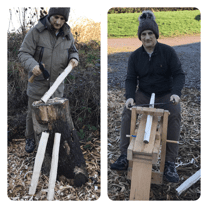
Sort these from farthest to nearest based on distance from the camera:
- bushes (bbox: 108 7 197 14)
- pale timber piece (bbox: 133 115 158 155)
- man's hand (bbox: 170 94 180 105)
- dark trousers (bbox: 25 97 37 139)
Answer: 1. dark trousers (bbox: 25 97 37 139)
2. man's hand (bbox: 170 94 180 105)
3. bushes (bbox: 108 7 197 14)
4. pale timber piece (bbox: 133 115 158 155)

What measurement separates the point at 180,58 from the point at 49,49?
1.14 meters

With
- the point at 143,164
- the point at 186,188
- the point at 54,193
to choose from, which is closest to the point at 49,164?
the point at 54,193

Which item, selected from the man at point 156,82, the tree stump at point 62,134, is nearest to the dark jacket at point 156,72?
the man at point 156,82

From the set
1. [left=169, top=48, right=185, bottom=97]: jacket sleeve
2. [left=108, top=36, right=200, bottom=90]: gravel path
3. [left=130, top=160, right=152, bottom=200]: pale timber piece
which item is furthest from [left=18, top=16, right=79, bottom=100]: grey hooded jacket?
[left=130, top=160, right=152, bottom=200]: pale timber piece

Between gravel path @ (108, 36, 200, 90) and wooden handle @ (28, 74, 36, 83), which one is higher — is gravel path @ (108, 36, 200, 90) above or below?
above

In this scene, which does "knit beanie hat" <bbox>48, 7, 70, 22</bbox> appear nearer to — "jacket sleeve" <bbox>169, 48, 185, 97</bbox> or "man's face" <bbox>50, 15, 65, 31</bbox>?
"man's face" <bbox>50, 15, 65, 31</bbox>

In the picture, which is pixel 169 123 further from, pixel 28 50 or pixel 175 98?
pixel 28 50

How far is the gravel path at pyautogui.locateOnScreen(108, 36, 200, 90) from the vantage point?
1.73m

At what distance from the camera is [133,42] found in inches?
73.4

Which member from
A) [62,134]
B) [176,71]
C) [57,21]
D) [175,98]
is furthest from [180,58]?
[62,134]

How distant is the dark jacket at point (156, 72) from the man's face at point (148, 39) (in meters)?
0.05

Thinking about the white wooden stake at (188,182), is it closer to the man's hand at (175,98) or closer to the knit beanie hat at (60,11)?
the man's hand at (175,98)

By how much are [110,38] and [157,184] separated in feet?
4.00

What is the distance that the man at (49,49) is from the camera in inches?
70.2
